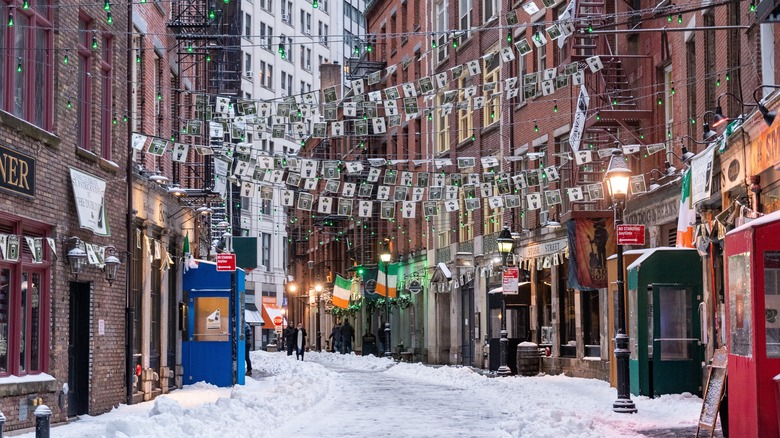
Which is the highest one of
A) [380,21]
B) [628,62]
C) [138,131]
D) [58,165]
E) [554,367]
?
[380,21]

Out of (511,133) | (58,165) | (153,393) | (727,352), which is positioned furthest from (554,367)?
(727,352)

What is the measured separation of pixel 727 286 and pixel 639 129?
17.2 metres

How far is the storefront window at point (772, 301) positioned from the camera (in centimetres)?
1216

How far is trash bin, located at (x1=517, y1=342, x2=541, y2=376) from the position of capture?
1383 inches

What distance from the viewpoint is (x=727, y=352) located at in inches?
538

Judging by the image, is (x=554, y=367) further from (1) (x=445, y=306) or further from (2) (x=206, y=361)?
(1) (x=445, y=306)

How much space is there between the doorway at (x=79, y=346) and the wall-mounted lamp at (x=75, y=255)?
1.44 m

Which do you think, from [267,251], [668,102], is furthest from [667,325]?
[267,251]

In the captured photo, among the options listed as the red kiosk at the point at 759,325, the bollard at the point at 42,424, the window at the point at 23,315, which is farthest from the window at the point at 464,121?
the bollard at the point at 42,424

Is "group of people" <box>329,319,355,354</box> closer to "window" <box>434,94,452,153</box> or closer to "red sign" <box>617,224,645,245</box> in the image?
"window" <box>434,94,452,153</box>

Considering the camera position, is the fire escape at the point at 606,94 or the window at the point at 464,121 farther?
the window at the point at 464,121

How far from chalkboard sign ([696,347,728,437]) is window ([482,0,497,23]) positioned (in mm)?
30965

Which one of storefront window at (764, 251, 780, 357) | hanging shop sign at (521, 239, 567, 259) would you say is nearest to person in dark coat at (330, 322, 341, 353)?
hanging shop sign at (521, 239, 567, 259)

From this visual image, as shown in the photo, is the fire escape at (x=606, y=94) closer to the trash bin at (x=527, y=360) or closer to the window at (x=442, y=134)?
the trash bin at (x=527, y=360)
